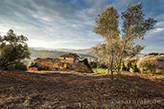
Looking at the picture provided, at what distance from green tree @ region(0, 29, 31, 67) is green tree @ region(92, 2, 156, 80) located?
14.9 meters

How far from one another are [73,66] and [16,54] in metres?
12.3

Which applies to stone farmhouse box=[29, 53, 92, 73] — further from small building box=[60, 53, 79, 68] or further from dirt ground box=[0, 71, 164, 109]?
dirt ground box=[0, 71, 164, 109]

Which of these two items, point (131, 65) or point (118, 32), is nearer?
point (118, 32)

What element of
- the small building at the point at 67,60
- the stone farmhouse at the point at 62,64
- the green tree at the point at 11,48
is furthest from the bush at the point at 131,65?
the green tree at the point at 11,48

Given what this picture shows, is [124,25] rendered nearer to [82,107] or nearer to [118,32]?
[118,32]

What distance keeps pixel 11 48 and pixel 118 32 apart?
57.5 ft

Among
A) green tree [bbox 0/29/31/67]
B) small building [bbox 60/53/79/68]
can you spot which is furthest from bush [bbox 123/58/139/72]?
green tree [bbox 0/29/31/67]

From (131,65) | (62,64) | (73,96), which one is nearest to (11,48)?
(62,64)

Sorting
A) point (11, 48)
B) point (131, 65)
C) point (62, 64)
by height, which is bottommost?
point (62, 64)

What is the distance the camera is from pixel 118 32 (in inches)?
348

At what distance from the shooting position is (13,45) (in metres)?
15.6

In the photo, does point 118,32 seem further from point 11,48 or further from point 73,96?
point 11,48

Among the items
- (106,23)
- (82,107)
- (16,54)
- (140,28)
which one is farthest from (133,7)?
(16,54)

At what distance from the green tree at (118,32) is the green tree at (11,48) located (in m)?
14.9
